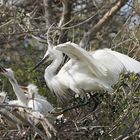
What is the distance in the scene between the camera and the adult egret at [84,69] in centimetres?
786

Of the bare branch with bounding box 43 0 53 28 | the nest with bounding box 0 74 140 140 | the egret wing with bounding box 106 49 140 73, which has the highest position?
the bare branch with bounding box 43 0 53 28

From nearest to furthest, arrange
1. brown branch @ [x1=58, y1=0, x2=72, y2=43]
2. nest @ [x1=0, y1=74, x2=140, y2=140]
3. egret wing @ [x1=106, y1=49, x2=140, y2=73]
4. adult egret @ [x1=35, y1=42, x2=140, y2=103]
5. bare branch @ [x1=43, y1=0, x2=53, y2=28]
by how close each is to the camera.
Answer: nest @ [x1=0, y1=74, x2=140, y2=140] < egret wing @ [x1=106, y1=49, x2=140, y2=73] < adult egret @ [x1=35, y1=42, x2=140, y2=103] < brown branch @ [x1=58, y1=0, x2=72, y2=43] < bare branch @ [x1=43, y1=0, x2=53, y2=28]

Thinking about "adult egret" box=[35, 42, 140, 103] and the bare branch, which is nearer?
"adult egret" box=[35, 42, 140, 103]

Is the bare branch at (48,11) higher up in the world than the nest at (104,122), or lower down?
A: higher up

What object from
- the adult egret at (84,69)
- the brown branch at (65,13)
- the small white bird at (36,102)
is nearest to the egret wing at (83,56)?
the adult egret at (84,69)

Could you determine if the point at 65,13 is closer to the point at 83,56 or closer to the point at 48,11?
the point at 48,11

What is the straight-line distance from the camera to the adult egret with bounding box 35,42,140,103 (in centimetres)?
786

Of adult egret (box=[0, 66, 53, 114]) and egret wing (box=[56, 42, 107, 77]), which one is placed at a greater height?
egret wing (box=[56, 42, 107, 77])

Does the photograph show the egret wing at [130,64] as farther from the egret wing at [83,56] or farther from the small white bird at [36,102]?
the small white bird at [36,102]

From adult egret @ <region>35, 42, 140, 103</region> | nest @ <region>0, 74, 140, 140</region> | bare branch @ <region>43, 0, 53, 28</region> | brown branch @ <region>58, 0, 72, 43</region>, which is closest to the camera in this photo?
nest @ <region>0, 74, 140, 140</region>

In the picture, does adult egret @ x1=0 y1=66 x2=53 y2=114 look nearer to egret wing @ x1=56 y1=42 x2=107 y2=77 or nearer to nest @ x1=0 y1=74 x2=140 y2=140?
nest @ x1=0 y1=74 x2=140 y2=140

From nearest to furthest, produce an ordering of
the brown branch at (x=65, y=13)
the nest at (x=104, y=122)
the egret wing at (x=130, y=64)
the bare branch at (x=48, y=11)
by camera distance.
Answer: the nest at (x=104, y=122)
the egret wing at (x=130, y=64)
the brown branch at (x=65, y=13)
the bare branch at (x=48, y=11)

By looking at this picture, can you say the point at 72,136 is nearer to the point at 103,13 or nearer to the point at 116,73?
the point at 116,73

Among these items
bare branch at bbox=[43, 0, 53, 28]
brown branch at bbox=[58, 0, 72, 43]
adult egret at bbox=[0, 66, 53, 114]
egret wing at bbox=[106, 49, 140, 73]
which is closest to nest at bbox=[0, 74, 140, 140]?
egret wing at bbox=[106, 49, 140, 73]
